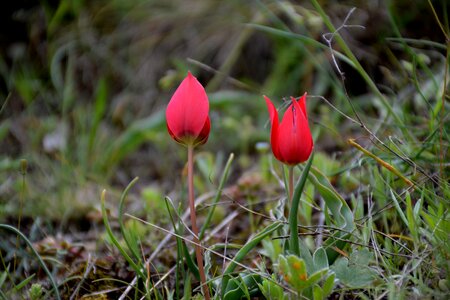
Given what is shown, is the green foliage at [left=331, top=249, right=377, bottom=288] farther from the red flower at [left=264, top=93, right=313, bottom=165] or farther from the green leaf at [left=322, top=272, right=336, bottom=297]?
the red flower at [left=264, top=93, right=313, bottom=165]

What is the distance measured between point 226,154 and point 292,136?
168 centimetres

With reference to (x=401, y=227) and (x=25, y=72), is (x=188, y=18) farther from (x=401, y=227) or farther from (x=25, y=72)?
(x=401, y=227)

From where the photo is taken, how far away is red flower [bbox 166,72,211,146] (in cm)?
111

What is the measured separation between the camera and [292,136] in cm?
110

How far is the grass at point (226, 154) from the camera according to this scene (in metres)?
1.20

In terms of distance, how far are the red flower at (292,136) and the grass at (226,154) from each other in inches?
4.4

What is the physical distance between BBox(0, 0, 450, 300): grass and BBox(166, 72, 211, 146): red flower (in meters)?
0.15

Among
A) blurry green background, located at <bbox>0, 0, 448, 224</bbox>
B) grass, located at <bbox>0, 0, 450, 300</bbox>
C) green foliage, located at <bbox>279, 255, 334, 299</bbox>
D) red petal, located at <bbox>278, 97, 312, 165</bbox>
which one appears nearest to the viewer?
green foliage, located at <bbox>279, 255, 334, 299</bbox>

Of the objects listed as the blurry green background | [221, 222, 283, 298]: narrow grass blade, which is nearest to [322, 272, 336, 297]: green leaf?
[221, 222, 283, 298]: narrow grass blade

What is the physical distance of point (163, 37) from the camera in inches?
128

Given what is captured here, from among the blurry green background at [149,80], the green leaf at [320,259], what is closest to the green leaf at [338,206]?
the green leaf at [320,259]

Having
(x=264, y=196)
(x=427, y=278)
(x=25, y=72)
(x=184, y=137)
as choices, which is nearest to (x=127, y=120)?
(x=25, y=72)

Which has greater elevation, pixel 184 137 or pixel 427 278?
pixel 184 137

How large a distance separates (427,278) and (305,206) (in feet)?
1.53
